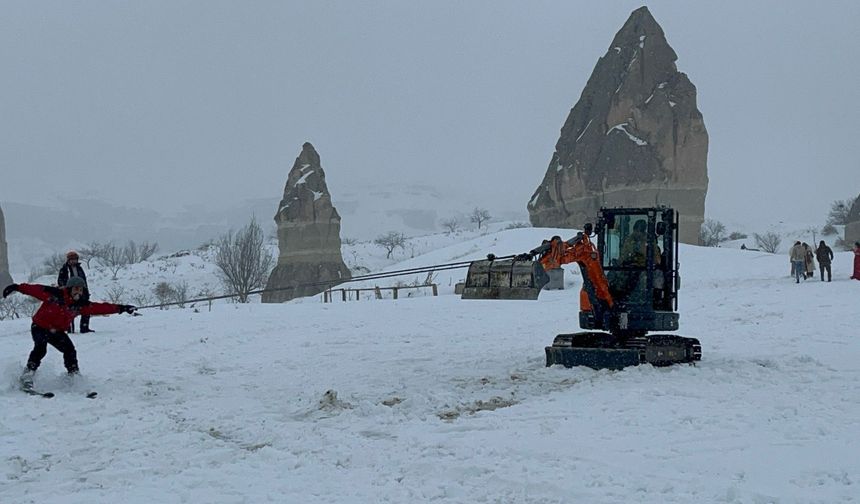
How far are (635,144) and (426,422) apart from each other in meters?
44.6

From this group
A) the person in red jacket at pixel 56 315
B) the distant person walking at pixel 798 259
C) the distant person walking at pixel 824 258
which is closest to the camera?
the person in red jacket at pixel 56 315

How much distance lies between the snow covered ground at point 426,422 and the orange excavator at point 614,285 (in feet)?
1.41

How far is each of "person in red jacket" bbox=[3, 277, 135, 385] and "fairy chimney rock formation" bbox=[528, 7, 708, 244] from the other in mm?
40614

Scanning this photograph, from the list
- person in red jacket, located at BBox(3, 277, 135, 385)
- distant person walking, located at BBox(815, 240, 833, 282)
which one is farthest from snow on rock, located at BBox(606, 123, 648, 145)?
person in red jacket, located at BBox(3, 277, 135, 385)

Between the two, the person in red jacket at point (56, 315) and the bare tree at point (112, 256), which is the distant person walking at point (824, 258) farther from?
the bare tree at point (112, 256)

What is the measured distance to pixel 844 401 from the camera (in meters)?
8.66

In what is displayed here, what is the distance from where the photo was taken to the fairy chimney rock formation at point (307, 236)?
52.3 m

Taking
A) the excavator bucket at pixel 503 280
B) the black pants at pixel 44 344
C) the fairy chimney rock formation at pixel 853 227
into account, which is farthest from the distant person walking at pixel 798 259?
the fairy chimney rock formation at pixel 853 227

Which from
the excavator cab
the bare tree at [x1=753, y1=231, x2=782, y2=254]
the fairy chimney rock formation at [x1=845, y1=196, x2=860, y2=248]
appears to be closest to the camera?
the excavator cab

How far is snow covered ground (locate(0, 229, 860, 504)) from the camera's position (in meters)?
5.97

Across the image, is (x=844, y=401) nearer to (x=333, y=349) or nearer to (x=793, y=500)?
(x=793, y=500)

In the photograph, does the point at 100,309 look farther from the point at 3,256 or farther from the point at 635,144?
the point at 3,256

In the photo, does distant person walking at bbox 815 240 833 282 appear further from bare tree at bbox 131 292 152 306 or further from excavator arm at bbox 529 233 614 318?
bare tree at bbox 131 292 152 306

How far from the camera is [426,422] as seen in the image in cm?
834
